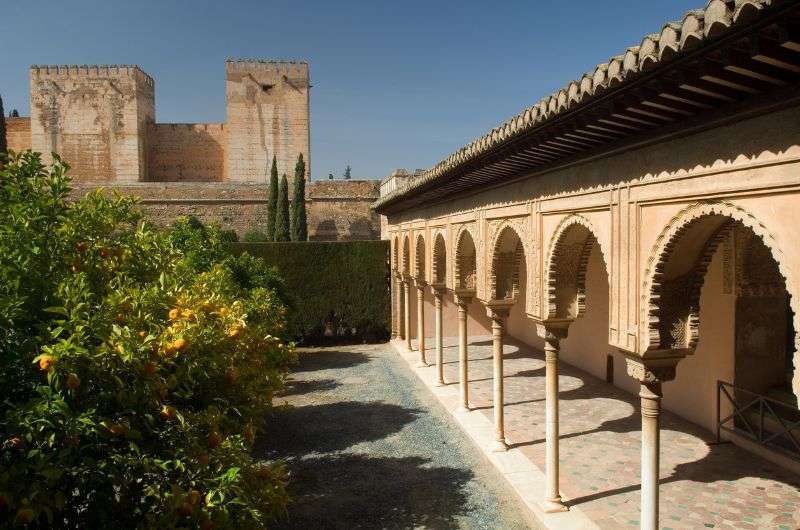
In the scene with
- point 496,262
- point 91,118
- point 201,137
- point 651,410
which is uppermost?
point 91,118

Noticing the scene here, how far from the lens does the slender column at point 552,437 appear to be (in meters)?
6.98

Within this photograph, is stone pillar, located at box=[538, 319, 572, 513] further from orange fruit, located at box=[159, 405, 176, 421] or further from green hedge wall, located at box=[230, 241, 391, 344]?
green hedge wall, located at box=[230, 241, 391, 344]

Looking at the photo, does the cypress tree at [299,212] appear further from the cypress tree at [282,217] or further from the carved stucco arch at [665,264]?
the carved stucco arch at [665,264]

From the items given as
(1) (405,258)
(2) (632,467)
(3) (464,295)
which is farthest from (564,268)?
(1) (405,258)

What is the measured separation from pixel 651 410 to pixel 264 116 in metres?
37.3

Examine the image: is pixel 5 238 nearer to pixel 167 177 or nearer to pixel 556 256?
pixel 556 256

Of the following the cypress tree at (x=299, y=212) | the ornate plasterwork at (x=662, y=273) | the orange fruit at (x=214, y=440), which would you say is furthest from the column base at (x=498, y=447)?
the cypress tree at (x=299, y=212)

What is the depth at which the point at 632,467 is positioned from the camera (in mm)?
8023

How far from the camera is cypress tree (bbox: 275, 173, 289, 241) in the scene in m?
30.5

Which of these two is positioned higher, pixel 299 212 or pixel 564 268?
pixel 299 212

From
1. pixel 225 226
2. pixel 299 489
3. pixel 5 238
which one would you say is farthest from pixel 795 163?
pixel 225 226

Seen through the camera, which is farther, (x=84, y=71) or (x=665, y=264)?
(x=84, y=71)

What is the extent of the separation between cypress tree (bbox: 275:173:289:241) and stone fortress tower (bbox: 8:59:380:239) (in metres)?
3.14

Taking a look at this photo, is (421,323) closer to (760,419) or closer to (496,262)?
(496,262)
